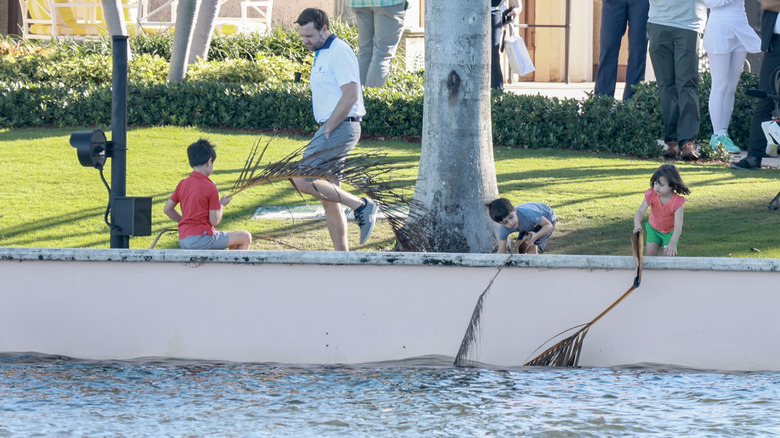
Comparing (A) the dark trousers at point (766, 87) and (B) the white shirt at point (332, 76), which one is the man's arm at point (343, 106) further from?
(A) the dark trousers at point (766, 87)

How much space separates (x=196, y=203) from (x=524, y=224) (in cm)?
224

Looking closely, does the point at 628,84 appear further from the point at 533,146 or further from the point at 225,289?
the point at 225,289

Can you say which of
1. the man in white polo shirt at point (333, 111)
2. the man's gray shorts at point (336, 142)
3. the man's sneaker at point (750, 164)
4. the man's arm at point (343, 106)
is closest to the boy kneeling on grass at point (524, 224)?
the man in white polo shirt at point (333, 111)

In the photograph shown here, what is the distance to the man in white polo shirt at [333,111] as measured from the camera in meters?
7.23

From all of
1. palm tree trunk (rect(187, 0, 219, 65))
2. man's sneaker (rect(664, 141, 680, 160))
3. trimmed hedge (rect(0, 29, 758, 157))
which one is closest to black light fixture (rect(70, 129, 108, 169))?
trimmed hedge (rect(0, 29, 758, 157))

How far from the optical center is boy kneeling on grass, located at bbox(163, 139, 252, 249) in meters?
6.87

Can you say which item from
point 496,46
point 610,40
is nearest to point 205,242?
point 496,46

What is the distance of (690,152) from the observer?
1099 cm

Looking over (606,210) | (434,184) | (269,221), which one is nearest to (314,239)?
(269,221)

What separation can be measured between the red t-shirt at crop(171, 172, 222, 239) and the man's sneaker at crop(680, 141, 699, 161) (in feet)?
19.4

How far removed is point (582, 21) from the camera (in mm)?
19625

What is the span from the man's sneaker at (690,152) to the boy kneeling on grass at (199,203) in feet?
19.2

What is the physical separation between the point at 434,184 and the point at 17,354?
3005 mm

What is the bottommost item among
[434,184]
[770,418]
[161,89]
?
[770,418]
